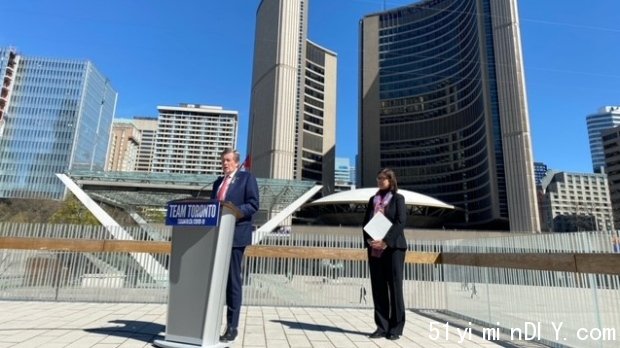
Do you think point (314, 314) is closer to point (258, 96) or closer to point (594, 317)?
point (594, 317)

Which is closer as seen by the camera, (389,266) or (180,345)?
(180,345)

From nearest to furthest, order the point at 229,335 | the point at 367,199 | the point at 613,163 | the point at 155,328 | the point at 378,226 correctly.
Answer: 1. the point at 229,335
2. the point at 155,328
3. the point at 378,226
4. the point at 367,199
5. the point at 613,163

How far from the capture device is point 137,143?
15700 cm

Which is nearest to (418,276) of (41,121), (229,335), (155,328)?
(229,335)

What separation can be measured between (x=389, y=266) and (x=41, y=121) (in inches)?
4422

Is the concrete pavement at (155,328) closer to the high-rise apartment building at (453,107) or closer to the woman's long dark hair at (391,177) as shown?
the woman's long dark hair at (391,177)

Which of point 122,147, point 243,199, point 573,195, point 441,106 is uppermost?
point 122,147

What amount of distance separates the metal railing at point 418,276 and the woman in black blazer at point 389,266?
137cm

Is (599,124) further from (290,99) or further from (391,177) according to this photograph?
(391,177)

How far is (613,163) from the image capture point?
8750 centimetres

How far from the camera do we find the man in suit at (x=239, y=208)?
3895 millimetres

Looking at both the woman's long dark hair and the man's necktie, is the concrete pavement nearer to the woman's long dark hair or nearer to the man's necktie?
the man's necktie

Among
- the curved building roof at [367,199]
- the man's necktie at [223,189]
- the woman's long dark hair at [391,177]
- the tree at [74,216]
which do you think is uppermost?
the curved building roof at [367,199]

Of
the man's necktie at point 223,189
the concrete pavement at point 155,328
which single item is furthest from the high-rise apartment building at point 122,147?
the man's necktie at point 223,189
